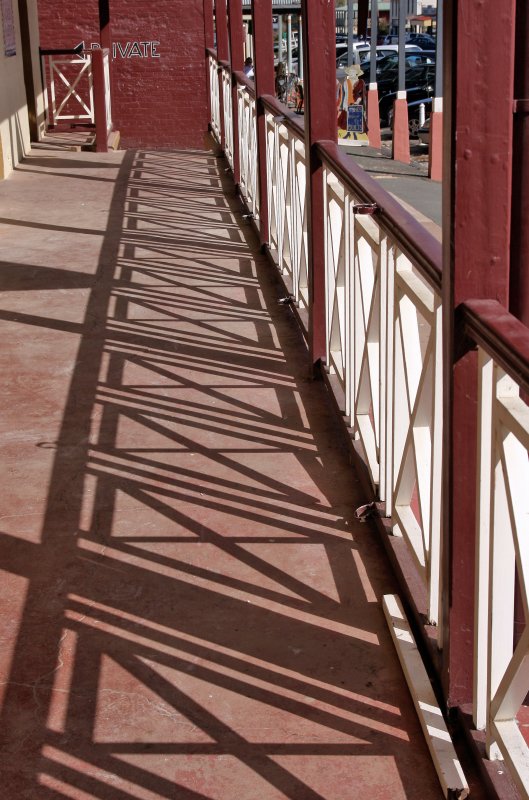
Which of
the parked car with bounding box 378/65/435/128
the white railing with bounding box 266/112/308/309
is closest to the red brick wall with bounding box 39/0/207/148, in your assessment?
the white railing with bounding box 266/112/308/309

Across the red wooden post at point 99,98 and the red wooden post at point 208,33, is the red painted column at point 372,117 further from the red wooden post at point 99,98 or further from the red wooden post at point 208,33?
the red wooden post at point 99,98

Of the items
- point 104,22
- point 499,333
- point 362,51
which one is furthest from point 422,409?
point 362,51

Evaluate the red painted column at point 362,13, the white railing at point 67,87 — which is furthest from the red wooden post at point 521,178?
the red painted column at point 362,13

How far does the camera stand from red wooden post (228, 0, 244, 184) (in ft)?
31.4

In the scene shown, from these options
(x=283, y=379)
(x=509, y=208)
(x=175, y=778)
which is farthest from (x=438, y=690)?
(x=283, y=379)

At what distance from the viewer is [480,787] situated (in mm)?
2277

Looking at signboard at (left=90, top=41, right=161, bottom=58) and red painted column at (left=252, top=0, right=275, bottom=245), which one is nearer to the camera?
red painted column at (left=252, top=0, right=275, bottom=245)

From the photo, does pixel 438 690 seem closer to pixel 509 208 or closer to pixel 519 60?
pixel 509 208

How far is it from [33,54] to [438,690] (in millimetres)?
12990

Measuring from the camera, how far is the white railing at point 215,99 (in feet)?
44.5

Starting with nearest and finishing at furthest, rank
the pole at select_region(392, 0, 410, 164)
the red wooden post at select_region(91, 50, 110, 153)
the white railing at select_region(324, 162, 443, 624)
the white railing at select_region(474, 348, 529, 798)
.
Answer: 1. the white railing at select_region(474, 348, 529, 798)
2. the white railing at select_region(324, 162, 443, 624)
3. the red wooden post at select_region(91, 50, 110, 153)
4. the pole at select_region(392, 0, 410, 164)

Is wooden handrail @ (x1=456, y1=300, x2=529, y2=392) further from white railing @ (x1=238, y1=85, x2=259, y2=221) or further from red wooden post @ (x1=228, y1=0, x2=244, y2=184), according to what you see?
red wooden post @ (x1=228, y1=0, x2=244, y2=184)

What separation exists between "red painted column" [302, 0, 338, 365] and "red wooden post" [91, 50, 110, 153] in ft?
28.8

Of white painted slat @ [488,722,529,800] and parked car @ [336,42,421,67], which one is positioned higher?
parked car @ [336,42,421,67]
